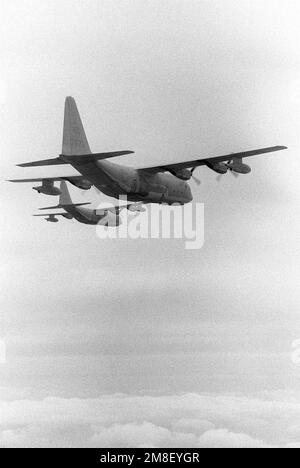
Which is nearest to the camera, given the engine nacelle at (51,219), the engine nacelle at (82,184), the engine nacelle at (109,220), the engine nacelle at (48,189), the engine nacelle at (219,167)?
the engine nacelle at (219,167)

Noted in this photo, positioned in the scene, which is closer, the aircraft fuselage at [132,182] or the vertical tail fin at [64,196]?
the aircraft fuselage at [132,182]

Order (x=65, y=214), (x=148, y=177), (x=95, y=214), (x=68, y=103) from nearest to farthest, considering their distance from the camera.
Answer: (x=68, y=103)
(x=148, y=177)
(x=65, y=214)
(x=95, y=214)

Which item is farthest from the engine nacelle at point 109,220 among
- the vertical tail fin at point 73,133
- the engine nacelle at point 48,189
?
the vertical tail fin at point 73,133

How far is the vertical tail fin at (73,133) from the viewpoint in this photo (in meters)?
64.2

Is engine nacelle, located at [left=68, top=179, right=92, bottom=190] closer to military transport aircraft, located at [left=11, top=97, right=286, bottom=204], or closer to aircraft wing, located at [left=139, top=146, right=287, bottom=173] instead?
military transport aircraft, located at [left=11, top=97, right=286, bottom=204]

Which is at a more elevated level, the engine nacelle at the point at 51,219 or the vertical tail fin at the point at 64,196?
the vertical tail fin at the point at 64,196

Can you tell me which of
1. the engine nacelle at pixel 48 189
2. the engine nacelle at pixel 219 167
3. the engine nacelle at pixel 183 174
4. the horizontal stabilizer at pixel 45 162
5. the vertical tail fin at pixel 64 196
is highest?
the vertical tail fin at pixel 64 196

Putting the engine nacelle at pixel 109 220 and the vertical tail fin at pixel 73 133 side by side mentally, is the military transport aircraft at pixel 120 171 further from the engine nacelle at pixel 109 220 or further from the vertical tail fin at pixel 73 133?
the engine nacelle at pixel 109 220

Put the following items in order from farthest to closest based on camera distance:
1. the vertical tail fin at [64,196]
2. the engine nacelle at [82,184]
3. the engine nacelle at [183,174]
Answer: the vertical tail fin at [64,196], the engine nacelle at [82,184], the engine nacelle at [183,174]

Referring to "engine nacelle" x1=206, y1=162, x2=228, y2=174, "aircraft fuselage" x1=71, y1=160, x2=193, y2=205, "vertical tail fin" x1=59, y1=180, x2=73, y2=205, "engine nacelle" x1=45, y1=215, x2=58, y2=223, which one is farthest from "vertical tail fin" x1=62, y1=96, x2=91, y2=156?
"vertical tail fin" x1=59, y1=180, x2=73, y2=205
